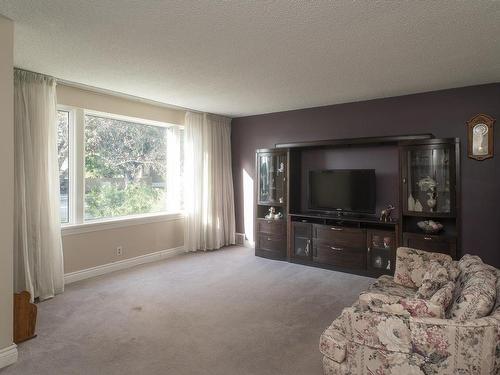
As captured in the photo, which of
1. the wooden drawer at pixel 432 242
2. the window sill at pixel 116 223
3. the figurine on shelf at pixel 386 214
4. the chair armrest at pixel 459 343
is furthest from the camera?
the figurine on shelf at pixel 386 214

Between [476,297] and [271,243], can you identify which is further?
[271,243]

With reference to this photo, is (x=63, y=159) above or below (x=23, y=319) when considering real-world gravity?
above

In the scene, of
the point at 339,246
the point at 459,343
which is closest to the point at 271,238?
the point at 339,246

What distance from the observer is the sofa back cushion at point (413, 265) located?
119 inches

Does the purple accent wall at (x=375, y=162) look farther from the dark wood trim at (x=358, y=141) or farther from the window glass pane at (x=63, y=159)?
the window glass pane at (x=63, y=159)

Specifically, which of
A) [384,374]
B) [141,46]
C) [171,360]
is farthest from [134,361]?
[141,46]

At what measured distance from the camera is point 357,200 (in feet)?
16.1

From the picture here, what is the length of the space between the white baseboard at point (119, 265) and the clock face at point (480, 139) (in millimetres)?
4698

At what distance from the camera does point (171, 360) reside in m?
2.50

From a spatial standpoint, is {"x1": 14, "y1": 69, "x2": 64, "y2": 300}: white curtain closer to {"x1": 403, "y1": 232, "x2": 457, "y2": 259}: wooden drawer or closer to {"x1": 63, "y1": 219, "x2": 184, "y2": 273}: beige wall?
{"x1": 63, "y1": 219, "x2": 184, "y2": 273}: beige wall

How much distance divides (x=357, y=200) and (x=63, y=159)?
4.14 meters

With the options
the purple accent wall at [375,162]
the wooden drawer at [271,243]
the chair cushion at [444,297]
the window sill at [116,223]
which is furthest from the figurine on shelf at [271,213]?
the chair cushion at [444,297]

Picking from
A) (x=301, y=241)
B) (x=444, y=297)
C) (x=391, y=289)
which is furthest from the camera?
(x=301, y=241)

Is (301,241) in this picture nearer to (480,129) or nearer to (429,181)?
(429,181)
